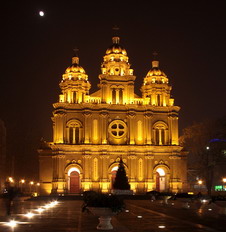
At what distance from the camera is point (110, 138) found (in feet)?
215

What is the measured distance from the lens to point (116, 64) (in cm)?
6800

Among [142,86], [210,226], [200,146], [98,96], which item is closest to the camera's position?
[210,226]

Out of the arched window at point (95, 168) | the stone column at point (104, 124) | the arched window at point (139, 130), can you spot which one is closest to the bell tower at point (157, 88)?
the arched window at point (139, 130)

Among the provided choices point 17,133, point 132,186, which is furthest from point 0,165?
point 132,186

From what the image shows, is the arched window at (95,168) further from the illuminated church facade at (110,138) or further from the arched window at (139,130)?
the arched window at (139,130)

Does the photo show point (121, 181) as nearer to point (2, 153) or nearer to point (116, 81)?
point (116, 81)

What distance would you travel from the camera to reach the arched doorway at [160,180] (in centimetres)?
6594

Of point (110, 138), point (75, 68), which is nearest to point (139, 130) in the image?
point (110, 138)

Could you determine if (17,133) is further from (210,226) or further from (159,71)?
(210,226)

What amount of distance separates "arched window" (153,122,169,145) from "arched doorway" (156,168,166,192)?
3915 millimetres

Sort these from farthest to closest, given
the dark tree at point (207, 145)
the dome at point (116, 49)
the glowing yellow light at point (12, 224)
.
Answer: the dome at point (116, 49) < the dark tree at point (207, 145) < the glowing yellow light at point (12, 224)

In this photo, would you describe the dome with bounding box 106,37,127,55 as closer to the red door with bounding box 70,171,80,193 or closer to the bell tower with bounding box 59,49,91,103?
the bell tower with bounding box 59,49,91,103

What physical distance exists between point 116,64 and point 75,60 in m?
6.73

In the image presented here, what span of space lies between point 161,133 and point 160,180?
260 inches
